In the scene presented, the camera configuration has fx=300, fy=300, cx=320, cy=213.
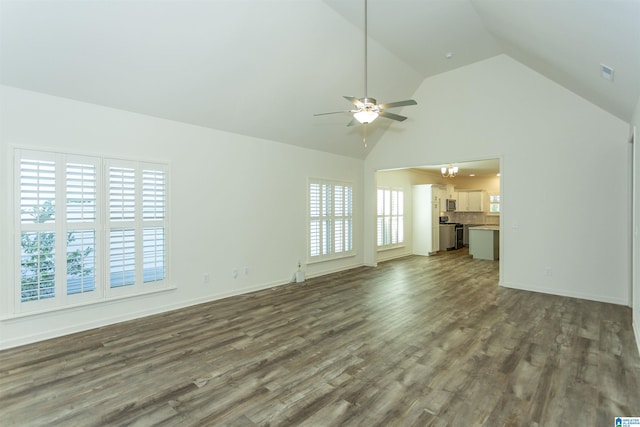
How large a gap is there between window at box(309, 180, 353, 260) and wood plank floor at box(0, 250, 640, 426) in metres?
2.18

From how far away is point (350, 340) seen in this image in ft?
11.1

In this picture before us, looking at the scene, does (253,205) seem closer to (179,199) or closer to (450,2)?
(179,199)

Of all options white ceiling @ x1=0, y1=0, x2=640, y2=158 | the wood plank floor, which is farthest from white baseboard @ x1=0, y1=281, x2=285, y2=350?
white ceiling @ x1=0, y1=0, x2=640, y2=158

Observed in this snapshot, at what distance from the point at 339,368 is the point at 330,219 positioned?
433cm

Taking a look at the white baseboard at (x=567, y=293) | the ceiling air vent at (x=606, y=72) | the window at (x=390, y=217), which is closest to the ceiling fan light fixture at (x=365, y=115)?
the ceiling air vent at (x=606, y=72)

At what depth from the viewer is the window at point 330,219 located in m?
6.55

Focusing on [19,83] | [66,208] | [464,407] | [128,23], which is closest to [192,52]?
[128,23]

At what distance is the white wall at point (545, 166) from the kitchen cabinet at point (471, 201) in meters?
6.09

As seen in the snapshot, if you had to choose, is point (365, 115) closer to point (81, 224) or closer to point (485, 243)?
point (81, 224)

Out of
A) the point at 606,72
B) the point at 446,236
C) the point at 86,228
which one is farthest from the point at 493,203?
the point at 86,228

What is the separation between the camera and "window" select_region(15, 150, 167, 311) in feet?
10.9

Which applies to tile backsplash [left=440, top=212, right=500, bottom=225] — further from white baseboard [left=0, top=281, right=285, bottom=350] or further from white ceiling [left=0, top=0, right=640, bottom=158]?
white baseboard [left=0, top=281, right=285, bottom=350]

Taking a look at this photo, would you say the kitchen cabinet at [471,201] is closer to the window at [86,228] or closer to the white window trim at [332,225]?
the white window trim at [332,225]

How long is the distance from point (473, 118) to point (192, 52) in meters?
5.20
